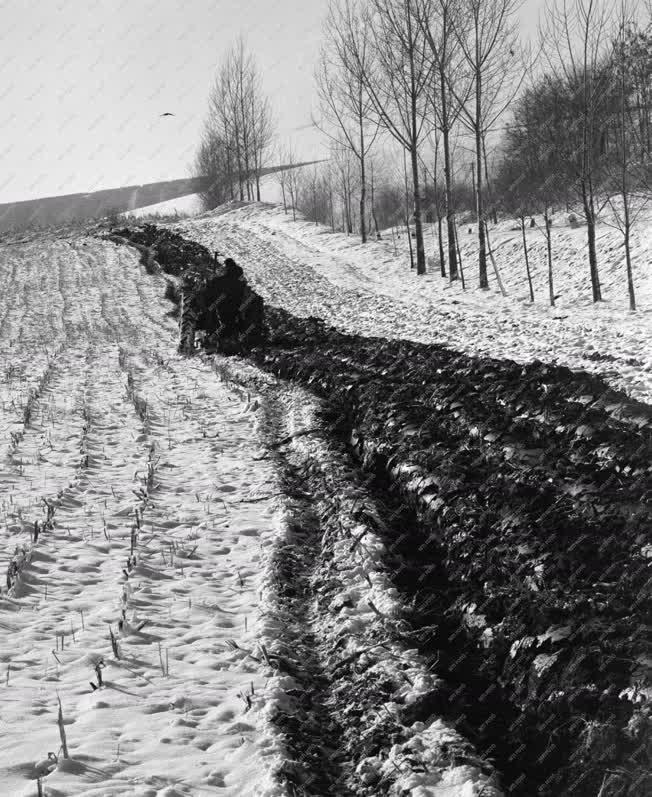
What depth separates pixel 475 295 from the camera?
22734mm

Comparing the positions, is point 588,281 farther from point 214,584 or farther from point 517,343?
point 214,584

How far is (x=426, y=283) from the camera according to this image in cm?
2573

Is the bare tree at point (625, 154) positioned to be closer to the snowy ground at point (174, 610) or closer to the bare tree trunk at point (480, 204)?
the bare tree trunk at point (480, 204)

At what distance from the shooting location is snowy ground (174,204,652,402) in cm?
1309

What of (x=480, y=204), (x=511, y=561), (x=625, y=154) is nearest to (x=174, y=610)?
(x=511, y=561)

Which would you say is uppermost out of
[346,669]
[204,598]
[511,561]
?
[511,561]

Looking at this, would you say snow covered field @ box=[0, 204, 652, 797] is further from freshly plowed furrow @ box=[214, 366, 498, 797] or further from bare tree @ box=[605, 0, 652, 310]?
bare tree @ box=[605, 0, 652, 310]

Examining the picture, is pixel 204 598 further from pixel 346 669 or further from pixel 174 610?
pixel 346 669

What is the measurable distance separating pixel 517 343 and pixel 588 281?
32.7ft

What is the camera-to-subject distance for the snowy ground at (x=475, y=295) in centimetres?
1309

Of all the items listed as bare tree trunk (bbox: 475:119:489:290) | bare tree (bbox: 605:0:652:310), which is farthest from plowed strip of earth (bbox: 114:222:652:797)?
bare tree trunk (bbox: 475:119:489:290)

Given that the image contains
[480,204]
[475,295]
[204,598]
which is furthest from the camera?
[475,295]

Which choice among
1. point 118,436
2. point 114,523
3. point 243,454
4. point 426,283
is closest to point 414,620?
point 114,523

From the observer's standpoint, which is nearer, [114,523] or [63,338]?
[114,523]
